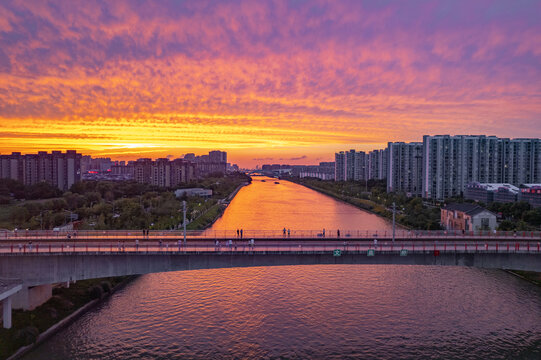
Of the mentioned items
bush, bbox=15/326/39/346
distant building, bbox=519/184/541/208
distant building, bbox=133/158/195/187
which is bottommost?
bush, bbox=15/326/39/346

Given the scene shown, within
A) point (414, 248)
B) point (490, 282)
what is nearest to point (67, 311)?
point (414, 248)

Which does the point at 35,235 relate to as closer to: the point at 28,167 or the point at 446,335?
the point at 446,335

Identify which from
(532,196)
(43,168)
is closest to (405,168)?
(532,196)

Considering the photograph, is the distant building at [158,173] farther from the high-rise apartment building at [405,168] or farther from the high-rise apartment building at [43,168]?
the high-rise apartment building at [405,168]

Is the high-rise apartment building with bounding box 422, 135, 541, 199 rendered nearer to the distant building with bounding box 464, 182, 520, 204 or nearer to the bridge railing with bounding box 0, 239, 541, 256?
the distant building with bounding box 464, 182, 520, 204

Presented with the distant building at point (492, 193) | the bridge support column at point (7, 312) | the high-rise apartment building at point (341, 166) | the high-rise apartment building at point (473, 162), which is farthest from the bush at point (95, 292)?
the high-rise apartment building at point (341, 166)

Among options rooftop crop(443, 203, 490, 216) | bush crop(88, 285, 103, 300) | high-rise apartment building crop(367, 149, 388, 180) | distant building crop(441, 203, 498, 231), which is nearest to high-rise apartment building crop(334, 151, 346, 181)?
high-rise apartment building crop(367, 149, 388, 180)
